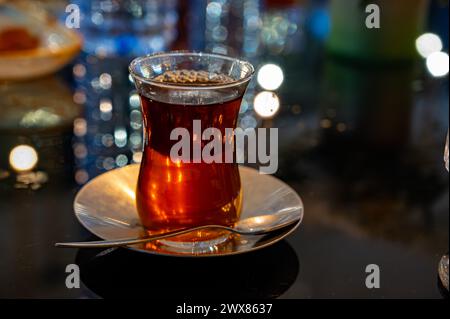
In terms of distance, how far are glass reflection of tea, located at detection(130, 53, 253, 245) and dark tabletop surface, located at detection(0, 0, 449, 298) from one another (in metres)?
0.04

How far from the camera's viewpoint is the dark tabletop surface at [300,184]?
0.67 meters

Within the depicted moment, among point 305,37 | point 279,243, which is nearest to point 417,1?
point 305,37

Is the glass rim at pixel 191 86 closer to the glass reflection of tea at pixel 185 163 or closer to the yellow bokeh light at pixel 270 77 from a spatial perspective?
the glass reflection of tea at pixel 185 163

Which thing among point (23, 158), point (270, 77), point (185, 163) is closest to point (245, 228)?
point (185, 163)

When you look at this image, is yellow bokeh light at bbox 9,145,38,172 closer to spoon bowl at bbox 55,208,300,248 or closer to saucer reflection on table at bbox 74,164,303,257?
saucer reflection on table at bbox 74,164,303,257

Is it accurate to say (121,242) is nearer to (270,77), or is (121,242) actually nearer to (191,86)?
(191,86)

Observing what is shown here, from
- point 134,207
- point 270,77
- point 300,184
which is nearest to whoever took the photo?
point 134,207

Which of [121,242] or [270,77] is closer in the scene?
[121,242]

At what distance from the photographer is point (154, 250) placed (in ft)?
2.14

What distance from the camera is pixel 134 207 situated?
0.75 meters

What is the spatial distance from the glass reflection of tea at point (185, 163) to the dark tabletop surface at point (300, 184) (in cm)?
4

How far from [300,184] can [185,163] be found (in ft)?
0.73
